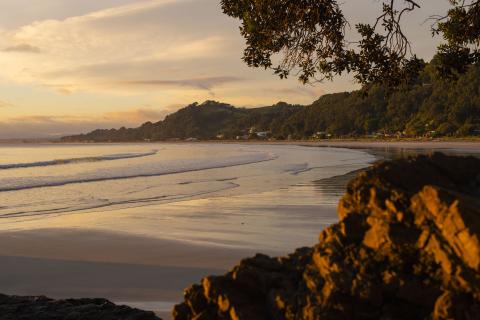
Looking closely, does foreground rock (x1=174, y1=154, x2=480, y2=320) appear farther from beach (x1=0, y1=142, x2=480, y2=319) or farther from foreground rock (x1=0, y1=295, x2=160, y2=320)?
beach (x1=0, y1=142, x2=480, y2=319)

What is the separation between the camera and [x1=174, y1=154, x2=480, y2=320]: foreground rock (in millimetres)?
2896

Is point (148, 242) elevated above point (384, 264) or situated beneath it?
situated beneath

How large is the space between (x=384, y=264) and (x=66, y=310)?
10.2 feet

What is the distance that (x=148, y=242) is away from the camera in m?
10.1

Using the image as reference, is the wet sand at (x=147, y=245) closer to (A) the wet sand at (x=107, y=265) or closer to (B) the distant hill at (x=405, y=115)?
(A) the wet sand at (x=107, y=265)

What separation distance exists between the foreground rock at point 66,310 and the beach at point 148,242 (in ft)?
1.72

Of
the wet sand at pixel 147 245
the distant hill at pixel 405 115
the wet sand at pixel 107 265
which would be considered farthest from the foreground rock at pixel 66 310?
the distant hill at pixel 405 115

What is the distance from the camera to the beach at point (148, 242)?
6.96 meters

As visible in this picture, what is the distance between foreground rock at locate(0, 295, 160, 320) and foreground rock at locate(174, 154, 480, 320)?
120 centimetres

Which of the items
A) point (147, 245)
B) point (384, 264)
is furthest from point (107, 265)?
point (384, 264)

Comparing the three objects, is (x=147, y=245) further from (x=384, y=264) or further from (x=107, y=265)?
(x=384, y=264)

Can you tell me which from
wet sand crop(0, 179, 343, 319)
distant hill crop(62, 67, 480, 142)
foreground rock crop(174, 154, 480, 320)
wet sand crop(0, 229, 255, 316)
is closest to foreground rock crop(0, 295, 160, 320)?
wet sand crop(0, 179, 343, 319)

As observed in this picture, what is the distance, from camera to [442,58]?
919cm

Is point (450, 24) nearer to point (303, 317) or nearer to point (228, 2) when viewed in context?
point (228, 2)
